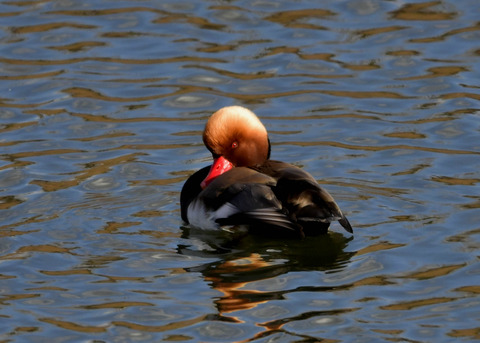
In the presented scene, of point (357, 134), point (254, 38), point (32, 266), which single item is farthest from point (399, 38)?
point (32, 266)

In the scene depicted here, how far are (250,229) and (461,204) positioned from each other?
151 cm

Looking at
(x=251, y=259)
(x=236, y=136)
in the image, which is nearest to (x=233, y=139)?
(x=236, y=136)

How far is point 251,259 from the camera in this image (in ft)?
23.7

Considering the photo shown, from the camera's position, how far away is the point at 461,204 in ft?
26.1

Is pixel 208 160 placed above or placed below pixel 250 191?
below

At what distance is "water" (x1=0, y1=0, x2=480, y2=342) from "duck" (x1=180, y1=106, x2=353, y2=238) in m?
0.17

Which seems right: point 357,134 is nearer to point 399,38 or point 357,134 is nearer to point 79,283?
point 399,38

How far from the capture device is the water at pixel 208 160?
251 inches

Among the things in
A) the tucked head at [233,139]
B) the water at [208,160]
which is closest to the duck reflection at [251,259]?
the water at [208,160]

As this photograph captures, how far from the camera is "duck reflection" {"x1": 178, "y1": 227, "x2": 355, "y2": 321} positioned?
6582 millimetres

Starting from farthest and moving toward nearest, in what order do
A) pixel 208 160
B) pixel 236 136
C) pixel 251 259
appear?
pixel 208 160 < pixel 236 136 < pixel 251 259

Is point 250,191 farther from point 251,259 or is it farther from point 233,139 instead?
point 233,139

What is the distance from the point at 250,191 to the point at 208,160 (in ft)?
7.01

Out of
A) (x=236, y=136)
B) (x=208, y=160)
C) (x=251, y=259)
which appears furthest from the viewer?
(x=208, y=160)
